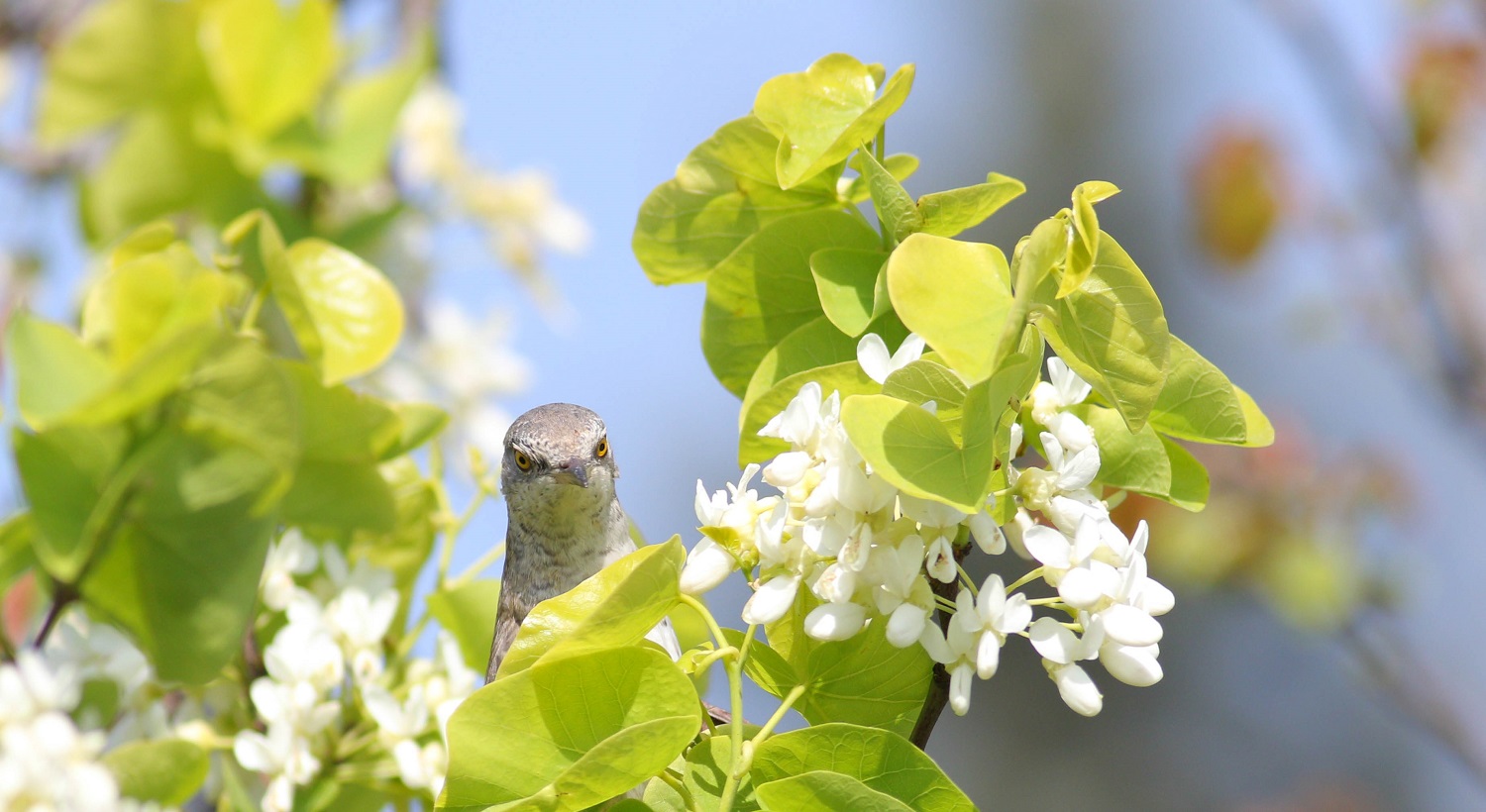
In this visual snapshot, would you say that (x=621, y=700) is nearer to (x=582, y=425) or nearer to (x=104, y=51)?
(x=582, y=425)

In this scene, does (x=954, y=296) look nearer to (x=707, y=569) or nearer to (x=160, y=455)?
(x=707, y=569)

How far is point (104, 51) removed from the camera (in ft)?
8.80

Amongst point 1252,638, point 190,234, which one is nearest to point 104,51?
point 190,234

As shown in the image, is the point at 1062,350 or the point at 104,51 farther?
the point at 104,51

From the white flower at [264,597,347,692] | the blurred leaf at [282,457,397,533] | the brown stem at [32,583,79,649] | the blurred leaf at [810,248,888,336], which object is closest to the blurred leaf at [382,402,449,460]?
the blurred leaf at [282,457,397,533]

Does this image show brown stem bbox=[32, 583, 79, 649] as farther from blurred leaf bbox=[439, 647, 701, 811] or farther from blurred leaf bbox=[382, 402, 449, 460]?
blurred leaf bbox=[439, 647, 701, 811]

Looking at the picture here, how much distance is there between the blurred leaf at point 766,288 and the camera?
1.83 meters

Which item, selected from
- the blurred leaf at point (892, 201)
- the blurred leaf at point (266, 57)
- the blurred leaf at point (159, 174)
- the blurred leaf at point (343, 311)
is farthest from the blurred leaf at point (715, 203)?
the blurred leaf at point (159, 174)

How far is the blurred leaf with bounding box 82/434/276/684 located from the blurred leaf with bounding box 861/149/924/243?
976 millimetres

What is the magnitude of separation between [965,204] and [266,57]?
1848mm

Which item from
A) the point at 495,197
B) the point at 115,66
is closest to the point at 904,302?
the point at 115,66

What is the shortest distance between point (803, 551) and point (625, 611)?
23cm

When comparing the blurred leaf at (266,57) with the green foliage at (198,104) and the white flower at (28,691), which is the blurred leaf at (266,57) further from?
the white flower at (28,691)

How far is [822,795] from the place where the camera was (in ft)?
4.63
